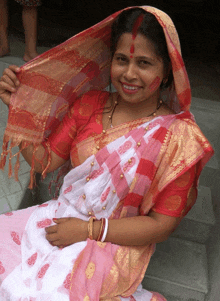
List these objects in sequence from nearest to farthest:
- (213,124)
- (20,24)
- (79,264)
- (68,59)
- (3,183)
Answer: (79,264)
(68,59)
(3,183)
(213,124)
(20,24)

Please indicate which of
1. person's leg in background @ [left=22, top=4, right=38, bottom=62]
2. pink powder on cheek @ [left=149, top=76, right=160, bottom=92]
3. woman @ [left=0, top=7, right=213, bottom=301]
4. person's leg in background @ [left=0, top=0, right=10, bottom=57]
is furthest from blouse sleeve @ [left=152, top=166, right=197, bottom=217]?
person's leg in background @ [left=0, top=0, right=10, bottom=57]

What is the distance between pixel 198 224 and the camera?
1645 mm

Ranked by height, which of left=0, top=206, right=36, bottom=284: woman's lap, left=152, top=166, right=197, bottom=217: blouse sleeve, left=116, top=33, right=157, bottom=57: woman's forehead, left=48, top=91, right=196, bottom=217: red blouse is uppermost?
left=116, top=33, right=157, bottom=57: woman's forehead

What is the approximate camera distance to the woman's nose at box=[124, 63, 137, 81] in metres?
1.03

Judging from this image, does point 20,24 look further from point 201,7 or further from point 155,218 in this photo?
point 155,218

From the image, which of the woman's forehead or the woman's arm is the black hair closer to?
the woman's forehead

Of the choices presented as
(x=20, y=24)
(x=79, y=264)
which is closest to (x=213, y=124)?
(x=79, y=264)

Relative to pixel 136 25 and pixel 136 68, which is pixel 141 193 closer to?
pixel 136 68

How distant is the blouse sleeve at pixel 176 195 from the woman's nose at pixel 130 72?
401 mm

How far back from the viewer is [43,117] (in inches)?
49.8

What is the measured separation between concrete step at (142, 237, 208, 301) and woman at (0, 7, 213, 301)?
0.38 metres

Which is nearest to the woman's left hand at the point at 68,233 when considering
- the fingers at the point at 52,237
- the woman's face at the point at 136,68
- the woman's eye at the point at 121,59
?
the fingers at the point at 52,237

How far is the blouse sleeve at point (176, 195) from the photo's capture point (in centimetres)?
107

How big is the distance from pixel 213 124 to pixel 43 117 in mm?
1435
